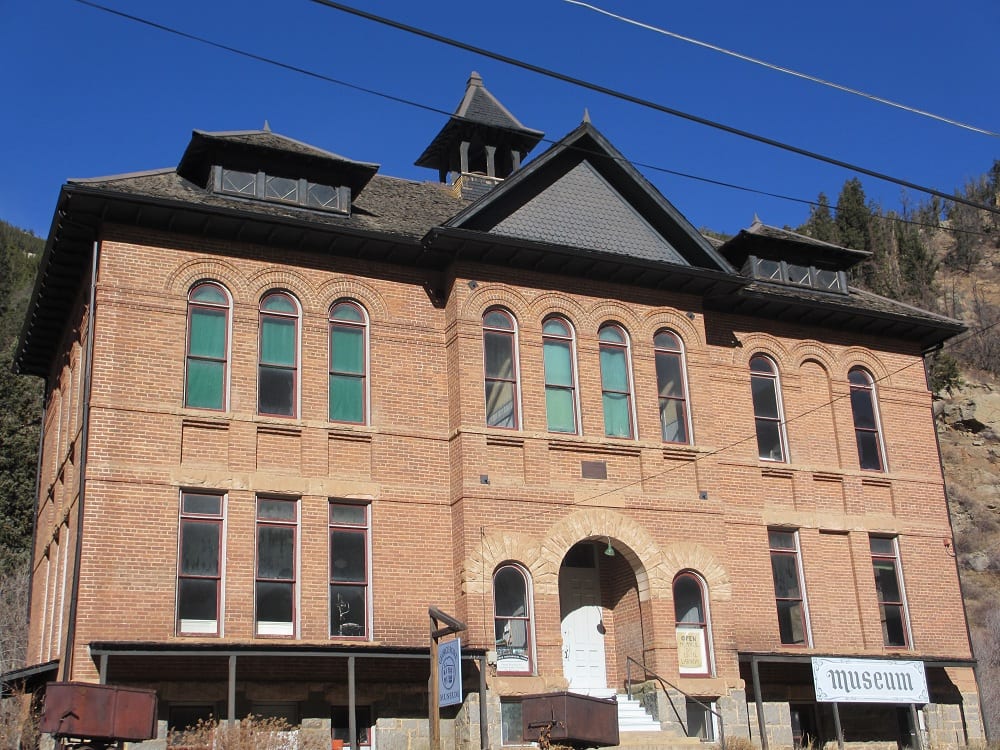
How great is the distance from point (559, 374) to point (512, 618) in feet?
16.2

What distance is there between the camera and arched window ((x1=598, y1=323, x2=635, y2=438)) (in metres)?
22.8

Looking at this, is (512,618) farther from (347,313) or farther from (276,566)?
(347,313)

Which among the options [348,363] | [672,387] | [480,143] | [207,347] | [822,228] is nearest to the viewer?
[207,347]

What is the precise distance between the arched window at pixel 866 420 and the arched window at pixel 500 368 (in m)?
8.49

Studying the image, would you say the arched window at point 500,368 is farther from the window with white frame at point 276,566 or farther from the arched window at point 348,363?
the window with white frame at point 276,566

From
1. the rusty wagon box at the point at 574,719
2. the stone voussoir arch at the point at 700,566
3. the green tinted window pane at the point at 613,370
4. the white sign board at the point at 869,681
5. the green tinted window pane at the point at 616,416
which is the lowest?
the rusty wagon box at the point at 574,719

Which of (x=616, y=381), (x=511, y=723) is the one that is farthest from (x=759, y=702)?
(x=616, y=381)

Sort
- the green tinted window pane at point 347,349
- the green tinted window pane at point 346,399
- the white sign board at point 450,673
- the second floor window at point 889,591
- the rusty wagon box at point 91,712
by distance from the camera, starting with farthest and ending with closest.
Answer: the second floor window at point 889,591
the green tinted window pane at point 347,349
the green tinted window pane at point 346,399
the white sign board at point 450,673
the rusty wagon box at point 91,712

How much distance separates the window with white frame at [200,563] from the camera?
61.9ft

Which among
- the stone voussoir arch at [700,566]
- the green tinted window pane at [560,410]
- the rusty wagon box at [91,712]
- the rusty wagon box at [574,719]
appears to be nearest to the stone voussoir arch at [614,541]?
the stone voussoir arch at [700,566]

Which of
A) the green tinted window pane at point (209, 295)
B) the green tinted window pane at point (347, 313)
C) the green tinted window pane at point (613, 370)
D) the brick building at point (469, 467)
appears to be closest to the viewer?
the brick building at point (469, 467)

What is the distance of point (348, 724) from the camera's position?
19.7m

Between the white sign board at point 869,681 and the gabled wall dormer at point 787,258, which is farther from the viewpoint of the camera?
the gabled wall dormer at point 787,258

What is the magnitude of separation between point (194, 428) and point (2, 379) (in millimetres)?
28012
